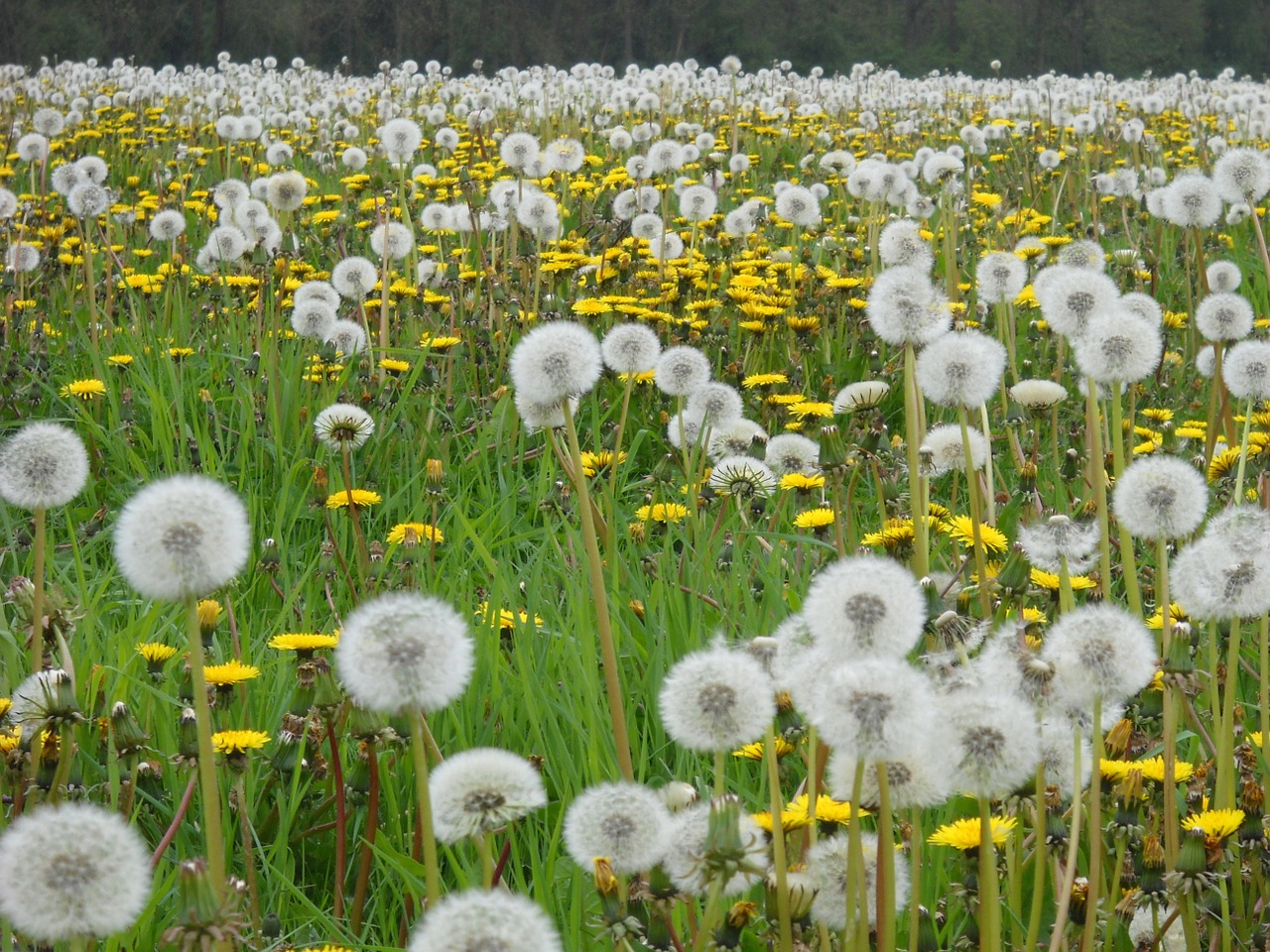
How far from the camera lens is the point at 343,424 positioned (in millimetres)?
3064

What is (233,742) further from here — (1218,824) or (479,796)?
(1218,824)

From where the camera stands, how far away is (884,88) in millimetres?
Answer: 13875

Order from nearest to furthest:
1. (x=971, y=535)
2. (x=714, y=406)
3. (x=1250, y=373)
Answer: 1. (x=1250, y=373)
2. (x=971, y=535)
3. (x=714, y=406)

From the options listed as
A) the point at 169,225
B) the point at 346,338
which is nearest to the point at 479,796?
the point at 346,338

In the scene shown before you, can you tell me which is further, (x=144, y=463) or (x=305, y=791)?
(x=144, y=463)

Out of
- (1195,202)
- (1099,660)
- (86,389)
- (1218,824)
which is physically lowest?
(1218,824)

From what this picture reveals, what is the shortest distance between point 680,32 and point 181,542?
29459 mm

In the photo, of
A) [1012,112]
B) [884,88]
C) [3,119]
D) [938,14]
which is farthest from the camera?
[938,14]

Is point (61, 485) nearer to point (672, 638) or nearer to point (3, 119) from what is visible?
point (672, 638)

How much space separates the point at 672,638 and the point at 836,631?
126cm

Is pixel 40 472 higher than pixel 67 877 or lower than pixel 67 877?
higher

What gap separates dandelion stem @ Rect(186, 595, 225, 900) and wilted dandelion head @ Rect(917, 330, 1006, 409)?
4.45 feet

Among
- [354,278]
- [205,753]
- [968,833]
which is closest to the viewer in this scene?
[205,753]

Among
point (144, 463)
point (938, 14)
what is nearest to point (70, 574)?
point (144, 463)
